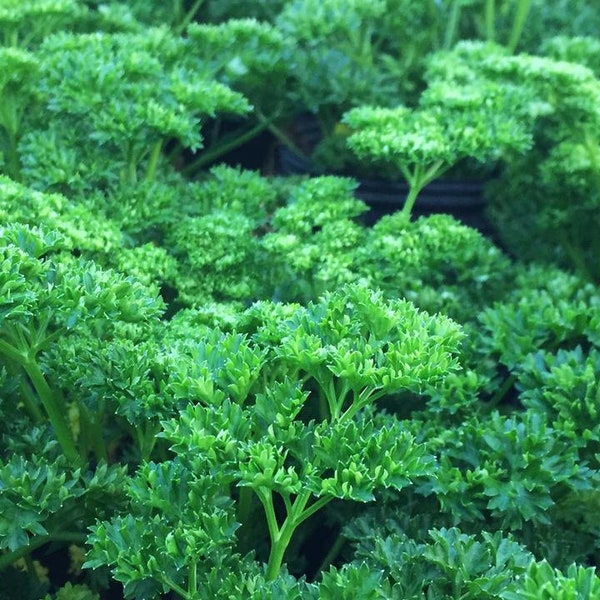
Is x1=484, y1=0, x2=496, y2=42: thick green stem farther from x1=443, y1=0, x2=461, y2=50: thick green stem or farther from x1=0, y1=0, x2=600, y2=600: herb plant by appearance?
x1=0, y1=0, x2=600, y2=600: herb plant

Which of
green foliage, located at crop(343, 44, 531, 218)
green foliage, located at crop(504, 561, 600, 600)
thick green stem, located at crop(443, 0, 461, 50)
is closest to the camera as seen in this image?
green foliage, located at crop(504, 561, 600, 600)

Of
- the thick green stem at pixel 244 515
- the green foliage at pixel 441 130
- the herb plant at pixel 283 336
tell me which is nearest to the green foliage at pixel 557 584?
the herb plant at pixel 283 336

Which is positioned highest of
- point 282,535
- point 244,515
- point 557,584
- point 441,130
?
point 441,130

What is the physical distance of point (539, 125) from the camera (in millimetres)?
1866

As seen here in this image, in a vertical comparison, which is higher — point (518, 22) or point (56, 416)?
point (518, 22)

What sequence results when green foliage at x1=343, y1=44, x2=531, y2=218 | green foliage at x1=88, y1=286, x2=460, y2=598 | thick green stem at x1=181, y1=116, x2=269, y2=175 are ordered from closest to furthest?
1. green foliage at x1=88, y1=286, x2=460, y2=598
2. green foliage at x1=343, y1=44, x2=531, y2=218
3. thick green stem at x1=181, y1=116, x2=269, y2=175

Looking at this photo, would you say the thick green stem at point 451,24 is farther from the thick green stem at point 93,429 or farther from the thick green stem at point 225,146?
the thick green stem at point 93,429

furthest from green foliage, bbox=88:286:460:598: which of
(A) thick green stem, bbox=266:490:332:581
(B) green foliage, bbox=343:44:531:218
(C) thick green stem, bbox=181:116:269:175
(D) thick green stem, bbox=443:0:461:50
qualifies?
(D) thick green stem, bbox=443:0:461:50

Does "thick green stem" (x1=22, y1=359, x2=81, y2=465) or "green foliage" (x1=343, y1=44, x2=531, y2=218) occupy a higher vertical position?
"green foliage" (x1=343, y1=44, x2=531, y2=218)

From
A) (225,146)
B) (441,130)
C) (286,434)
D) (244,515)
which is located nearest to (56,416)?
(244,515)

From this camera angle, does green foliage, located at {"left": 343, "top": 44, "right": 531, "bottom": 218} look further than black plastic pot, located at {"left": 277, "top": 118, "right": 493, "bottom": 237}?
No

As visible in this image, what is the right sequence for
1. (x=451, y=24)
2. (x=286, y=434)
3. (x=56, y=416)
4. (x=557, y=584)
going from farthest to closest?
1. (x=451, y=24)
2. (x=56, y=416)
3. (x=286, y=434)
4. (x=557, y=584)

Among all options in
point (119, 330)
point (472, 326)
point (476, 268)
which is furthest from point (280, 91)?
point (119, 330)

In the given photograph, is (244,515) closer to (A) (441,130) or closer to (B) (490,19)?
(A) (441,130)
